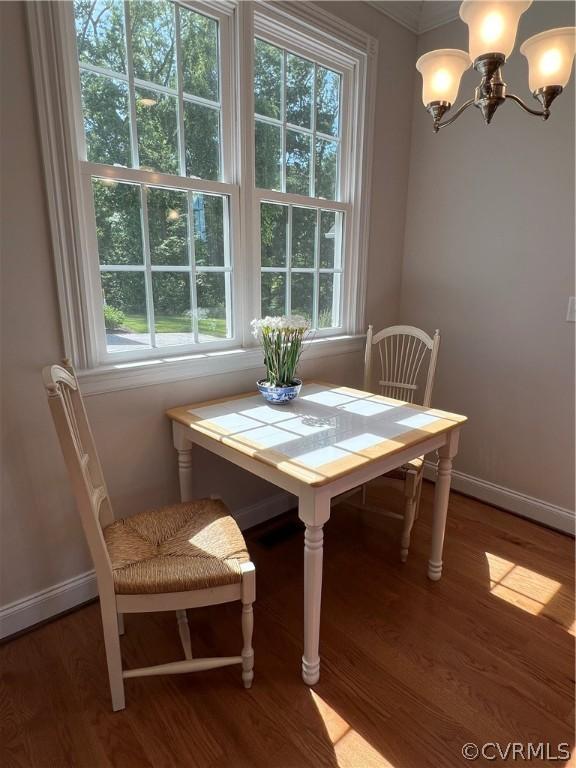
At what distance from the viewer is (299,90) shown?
7.23 feet

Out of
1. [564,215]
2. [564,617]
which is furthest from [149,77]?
[564,617]

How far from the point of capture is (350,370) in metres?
2.70

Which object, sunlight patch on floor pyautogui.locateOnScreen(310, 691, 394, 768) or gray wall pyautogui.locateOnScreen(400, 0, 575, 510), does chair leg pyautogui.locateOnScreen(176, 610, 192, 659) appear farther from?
gray wall pyautogui.locateOnScreen(400, 0, 575, 510)

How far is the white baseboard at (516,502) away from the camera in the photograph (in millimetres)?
2352

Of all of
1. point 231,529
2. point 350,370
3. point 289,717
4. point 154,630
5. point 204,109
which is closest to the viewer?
point 289,717

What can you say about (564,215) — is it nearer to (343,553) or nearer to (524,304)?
(524,304)

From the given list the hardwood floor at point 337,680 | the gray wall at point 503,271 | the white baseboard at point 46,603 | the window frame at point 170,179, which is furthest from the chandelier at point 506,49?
the white baseboard at point 46,603

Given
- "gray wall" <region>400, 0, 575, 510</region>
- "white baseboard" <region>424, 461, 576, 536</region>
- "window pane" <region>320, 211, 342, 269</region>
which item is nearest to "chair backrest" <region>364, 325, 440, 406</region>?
"gray wall" <region>400, 0, 575, 510</region>

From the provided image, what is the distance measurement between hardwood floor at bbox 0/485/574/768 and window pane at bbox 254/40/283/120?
2.14m

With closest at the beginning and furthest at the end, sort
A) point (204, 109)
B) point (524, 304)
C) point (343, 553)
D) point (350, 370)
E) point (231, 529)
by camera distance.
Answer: point (231, 529) → point (204, 109) → point (343, 553) → point (524, 304) → point (350, 370)

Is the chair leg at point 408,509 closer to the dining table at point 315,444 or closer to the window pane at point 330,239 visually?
the dining table at point 315,444

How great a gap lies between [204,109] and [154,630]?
2.13m

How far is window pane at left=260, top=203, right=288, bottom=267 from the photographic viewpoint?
2166mm

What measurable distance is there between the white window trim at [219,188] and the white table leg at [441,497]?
935 millimetres
